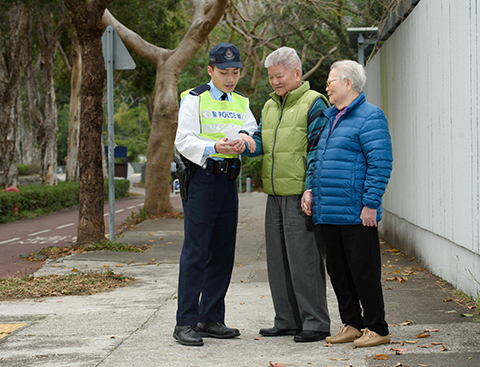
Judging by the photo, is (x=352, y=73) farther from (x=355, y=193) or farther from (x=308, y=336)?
(x=308, y=336)

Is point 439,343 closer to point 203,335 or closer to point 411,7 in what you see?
point 203,335

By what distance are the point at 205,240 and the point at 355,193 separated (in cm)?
113

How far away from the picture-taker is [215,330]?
4551 mm

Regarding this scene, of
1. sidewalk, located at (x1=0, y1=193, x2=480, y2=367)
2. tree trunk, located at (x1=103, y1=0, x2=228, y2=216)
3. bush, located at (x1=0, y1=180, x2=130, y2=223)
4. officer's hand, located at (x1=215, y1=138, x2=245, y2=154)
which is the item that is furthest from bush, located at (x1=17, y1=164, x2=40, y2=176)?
officer's hand, located at (x1=215, y1=138, x2=245, y2=154)

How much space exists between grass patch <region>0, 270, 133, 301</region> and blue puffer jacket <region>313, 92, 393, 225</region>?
3.30 m

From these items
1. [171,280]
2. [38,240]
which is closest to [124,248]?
[171,280]

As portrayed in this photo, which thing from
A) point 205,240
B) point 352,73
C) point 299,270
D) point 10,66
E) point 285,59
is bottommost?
point 299,270

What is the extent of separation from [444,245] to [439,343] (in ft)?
8.81

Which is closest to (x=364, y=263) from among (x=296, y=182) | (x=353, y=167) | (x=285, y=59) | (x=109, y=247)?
(x=353, y=167)

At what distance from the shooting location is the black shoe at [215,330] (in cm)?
454

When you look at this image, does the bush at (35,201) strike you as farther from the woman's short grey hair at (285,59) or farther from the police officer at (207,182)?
the woman's short grey hair at (285,59)

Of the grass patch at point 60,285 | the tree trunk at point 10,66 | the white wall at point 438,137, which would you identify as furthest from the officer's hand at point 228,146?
the tree trunk at point 10,66

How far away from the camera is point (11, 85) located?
2283 centimetres

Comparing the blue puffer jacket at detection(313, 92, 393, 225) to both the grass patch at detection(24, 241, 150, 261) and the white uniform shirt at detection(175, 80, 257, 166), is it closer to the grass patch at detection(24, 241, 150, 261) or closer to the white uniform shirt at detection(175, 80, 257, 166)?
the white uniform shirt at detection(175, 80, 257, 166)
